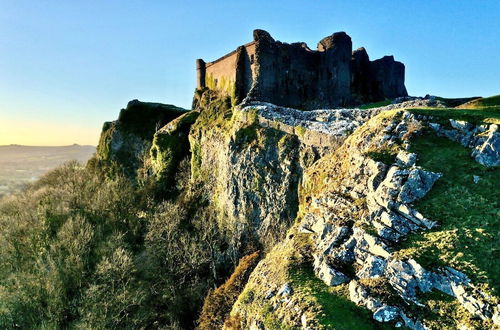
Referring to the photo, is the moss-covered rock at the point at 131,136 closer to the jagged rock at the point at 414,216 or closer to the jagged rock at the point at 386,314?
the jagged rock at the point at 414,216

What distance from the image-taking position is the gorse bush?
1138 inches

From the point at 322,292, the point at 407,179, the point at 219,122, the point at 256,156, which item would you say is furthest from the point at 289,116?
the point at 322,292

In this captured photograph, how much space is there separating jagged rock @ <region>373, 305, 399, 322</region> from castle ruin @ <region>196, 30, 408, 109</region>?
38.5 metres

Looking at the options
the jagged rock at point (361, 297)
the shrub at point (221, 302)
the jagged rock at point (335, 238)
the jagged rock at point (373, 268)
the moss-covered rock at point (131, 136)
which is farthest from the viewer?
the moss-covered rock at point (131, 136)

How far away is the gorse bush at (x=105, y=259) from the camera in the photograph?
2891 cm

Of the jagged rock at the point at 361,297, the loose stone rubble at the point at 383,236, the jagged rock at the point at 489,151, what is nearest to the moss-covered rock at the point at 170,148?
→ the loose stone rubble at the point at 383,236

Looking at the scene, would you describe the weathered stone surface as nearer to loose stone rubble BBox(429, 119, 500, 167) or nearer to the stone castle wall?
loose stone rubble BBox(429, 119, 500, 167)

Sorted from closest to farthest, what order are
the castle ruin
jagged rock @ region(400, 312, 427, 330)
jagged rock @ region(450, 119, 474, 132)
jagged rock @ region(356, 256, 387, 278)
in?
1. jagged rock @ region(400, 312, 427, 330)
2. jagged rock @ region(356, 256, 387, 278)
3. jagged rock @ region(450, 119, 474, 132)
4. the castle ruin

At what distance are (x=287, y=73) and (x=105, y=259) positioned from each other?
36803 millimetres

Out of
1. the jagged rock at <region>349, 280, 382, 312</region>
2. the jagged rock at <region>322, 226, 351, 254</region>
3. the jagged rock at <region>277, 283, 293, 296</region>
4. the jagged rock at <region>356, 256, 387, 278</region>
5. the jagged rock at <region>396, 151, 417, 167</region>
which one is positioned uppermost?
the jagged rock at <region>396, 151, 417, 167</region>

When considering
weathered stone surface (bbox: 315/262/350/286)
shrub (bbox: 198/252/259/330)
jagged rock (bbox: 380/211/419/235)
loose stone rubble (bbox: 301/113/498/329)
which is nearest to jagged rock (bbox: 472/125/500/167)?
loose stone rubble (bbox: 301/113/498/329)

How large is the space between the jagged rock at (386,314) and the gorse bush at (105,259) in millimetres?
21437

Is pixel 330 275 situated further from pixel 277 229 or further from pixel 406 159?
pixel 277 229

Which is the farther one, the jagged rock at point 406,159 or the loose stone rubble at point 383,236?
the jagged rock at point 406,159
